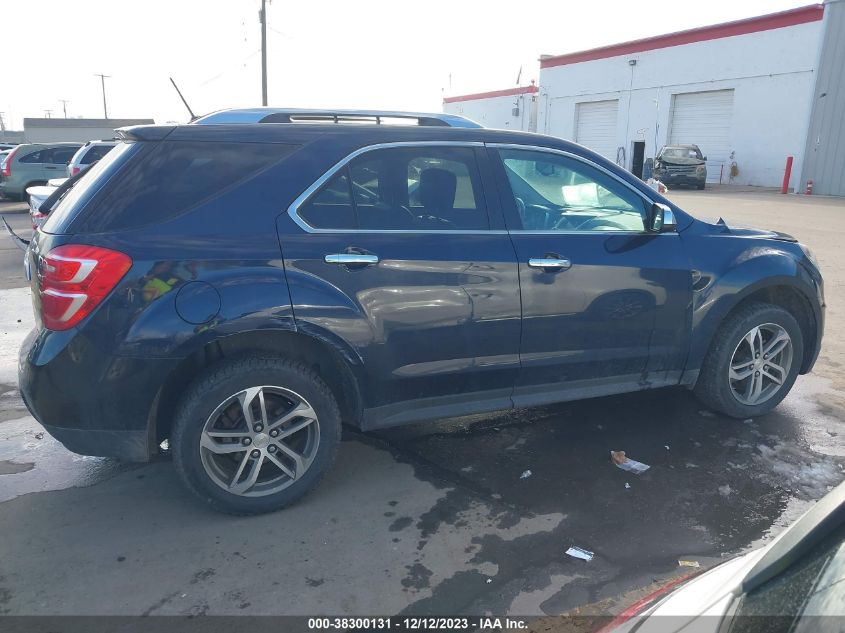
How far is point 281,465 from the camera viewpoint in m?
3.31

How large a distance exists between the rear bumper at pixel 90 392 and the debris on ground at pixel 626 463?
2562 millimetres

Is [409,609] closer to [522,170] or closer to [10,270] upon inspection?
[522,170]

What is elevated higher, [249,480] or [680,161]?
[680,161]

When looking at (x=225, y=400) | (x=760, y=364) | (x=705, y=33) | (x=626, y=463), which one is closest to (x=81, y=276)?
(x=225, y=400)

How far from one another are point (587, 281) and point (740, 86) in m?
29.9

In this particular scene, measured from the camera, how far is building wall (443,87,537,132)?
145 ft

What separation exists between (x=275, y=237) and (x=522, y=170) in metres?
1.51

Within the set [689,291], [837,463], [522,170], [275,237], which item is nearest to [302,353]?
[275,237]

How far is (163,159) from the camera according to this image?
3.13 m

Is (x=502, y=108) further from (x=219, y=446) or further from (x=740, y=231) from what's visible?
(x=219, y=446)

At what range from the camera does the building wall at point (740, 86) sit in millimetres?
26500

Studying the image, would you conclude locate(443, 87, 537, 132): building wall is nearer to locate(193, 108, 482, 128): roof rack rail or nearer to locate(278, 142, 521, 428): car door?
locate(193, 108, 482, 128): roof rack rail

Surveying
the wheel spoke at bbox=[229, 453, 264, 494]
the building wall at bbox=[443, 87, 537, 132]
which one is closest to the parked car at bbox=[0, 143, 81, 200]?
the wheel spoke at bbox=[229, 453, 264, 494]

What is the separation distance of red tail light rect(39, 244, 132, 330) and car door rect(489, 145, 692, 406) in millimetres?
2012
